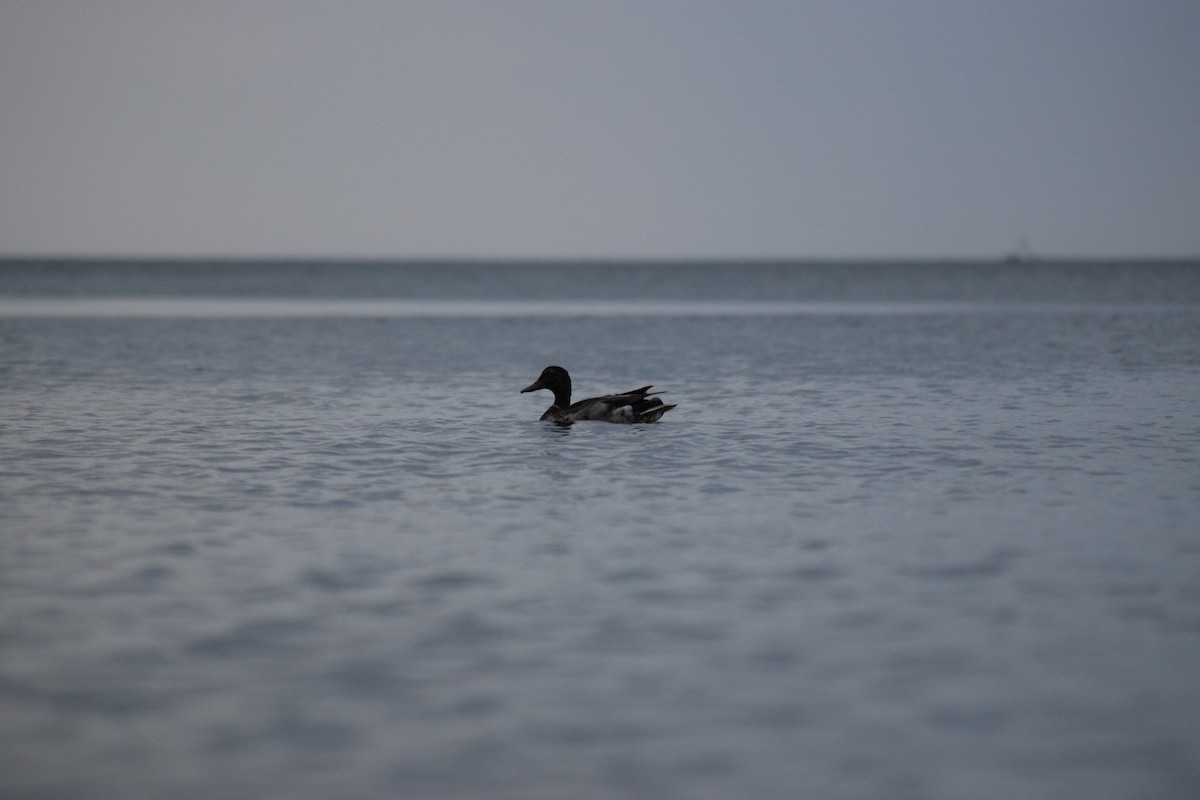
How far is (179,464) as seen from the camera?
13.5 m

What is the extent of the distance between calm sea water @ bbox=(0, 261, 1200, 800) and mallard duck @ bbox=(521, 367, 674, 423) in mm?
414

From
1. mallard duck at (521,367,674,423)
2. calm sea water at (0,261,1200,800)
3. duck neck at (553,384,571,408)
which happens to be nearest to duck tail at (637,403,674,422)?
mallard duck at (521,367,674,423)

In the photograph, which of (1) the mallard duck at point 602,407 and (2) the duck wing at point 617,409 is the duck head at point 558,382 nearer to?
(1) the mallard duck at point 602,407

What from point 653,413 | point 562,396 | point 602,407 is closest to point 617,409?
point 602,407

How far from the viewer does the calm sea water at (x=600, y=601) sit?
5539 mm

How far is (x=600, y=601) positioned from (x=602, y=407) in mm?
9198

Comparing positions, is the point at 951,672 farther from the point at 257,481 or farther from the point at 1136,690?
the point at 257,481

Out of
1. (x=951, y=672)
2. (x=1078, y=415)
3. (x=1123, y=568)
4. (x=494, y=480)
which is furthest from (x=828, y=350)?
(x=951, y=672)

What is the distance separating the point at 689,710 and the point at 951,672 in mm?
1512

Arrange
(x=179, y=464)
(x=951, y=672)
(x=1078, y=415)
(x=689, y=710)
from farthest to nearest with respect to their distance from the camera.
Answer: (x=1078, y=415)
(x=179, y=464)
(x=951, y=672)
(x=689, y=710)

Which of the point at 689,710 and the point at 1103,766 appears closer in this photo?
the point at 1103,766

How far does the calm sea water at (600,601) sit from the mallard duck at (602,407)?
41 cm

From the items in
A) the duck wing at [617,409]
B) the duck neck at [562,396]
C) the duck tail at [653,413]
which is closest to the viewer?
the duck wing at [617,409]

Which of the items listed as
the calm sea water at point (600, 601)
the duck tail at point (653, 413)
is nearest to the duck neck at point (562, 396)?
the calm sea water at point (600, 601)
